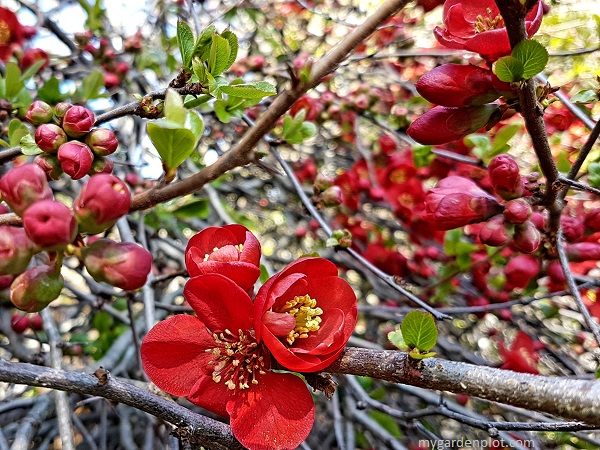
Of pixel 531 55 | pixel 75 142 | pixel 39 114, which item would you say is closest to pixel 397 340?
pixel 531 55

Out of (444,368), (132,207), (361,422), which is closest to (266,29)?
(361,422)

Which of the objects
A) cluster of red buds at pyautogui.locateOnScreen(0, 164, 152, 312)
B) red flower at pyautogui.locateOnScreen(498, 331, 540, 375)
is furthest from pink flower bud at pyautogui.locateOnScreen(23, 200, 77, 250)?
red flower at pyautogui.locateOnScreen(498, 331, 540, 375)

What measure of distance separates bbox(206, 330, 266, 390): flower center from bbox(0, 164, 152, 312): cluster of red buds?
0.60 feet

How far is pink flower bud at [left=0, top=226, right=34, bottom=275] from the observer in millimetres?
506

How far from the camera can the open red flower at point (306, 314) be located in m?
0.62

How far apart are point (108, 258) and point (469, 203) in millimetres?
591

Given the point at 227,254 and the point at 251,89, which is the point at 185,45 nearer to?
the point at 251,89

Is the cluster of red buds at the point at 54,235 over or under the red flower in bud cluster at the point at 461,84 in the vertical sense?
under

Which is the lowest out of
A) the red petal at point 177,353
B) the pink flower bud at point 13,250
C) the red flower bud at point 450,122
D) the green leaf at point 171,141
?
the red petal at point 177,353

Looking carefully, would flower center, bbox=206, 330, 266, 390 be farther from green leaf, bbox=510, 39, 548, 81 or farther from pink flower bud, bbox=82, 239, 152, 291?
green leaf, bbox=510, 39, 548, 81

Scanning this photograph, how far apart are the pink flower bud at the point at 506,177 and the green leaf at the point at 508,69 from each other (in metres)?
0.21

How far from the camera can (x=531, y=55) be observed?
0.61 meters

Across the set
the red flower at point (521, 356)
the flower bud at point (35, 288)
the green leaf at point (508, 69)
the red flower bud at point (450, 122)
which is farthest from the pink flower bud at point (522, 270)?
the flower bud at point (35, 288)

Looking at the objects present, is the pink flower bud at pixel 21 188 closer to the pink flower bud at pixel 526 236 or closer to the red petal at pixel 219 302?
the red petal at pixel 219 302
